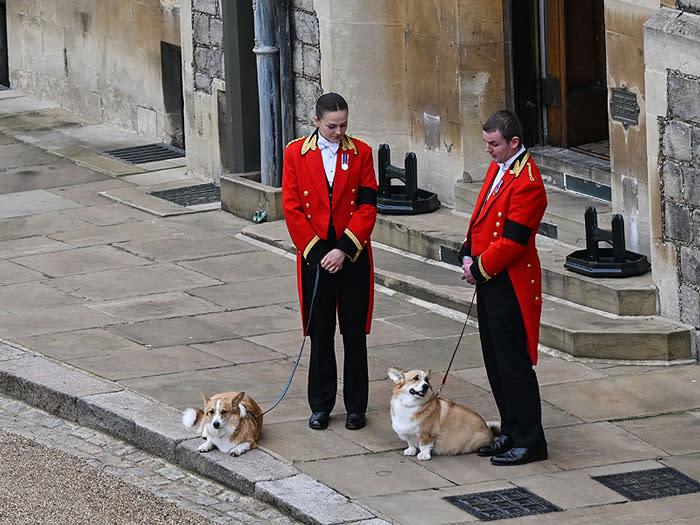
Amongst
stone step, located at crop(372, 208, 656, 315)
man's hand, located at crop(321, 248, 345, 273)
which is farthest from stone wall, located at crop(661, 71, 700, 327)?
man's hand, located at crop(321, 248, 345, 273)

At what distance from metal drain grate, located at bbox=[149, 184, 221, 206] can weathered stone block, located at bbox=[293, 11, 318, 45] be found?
6.18 ft

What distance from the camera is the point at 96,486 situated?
8.04 meters

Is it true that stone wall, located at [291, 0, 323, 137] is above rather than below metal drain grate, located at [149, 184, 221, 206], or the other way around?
above

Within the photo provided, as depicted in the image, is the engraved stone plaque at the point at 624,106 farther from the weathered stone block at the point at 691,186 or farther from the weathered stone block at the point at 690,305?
the weathered stone block at the point at 690,305

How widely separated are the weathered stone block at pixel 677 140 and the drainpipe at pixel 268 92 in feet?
15.2

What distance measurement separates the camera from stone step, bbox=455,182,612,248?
1148cm

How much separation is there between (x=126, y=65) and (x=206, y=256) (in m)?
5.58

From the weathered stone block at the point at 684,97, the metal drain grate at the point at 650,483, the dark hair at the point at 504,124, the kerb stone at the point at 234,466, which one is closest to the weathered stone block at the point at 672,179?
the weathered stone block at the point at 684,97

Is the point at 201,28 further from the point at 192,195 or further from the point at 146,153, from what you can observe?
the point at 146,153

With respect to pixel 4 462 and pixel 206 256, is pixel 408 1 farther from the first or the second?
pixel 4 462

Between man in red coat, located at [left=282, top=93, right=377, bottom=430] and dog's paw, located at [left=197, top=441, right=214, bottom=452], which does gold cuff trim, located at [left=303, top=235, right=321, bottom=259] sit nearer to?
man in red coat, located at [left=282, top=93, right=377, bottom=430]

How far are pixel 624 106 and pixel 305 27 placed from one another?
378 cm

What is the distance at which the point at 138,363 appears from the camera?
9.85 m

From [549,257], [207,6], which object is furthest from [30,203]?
[549,257]
